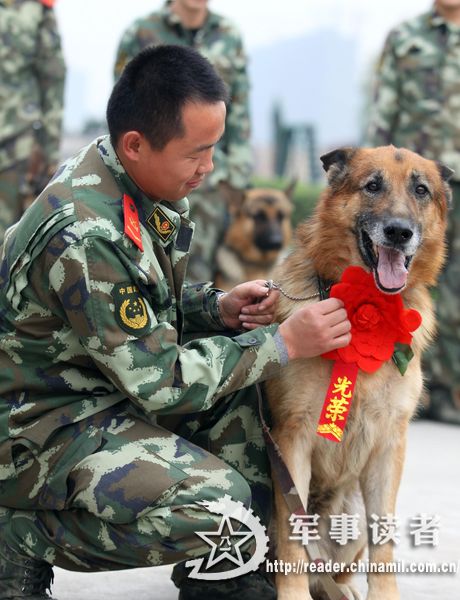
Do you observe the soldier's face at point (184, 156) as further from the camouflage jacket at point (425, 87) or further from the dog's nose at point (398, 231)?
the camouflage jacket at point (425, 87)

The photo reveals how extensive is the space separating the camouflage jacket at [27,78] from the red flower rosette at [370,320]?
3600mm

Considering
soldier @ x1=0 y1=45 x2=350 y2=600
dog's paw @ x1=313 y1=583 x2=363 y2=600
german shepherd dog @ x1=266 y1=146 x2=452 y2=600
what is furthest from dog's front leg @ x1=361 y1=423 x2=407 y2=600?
soldier @ x1=0 y1=45 x2=350 y2=600

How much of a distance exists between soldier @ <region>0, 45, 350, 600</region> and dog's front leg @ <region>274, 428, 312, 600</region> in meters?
0.26

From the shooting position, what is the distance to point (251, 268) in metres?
8.53

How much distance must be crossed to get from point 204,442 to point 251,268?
536 centimetres

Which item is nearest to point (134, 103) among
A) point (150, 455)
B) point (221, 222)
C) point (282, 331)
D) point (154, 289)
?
point (154, 289)

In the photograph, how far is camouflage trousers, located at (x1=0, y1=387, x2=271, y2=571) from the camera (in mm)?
2699

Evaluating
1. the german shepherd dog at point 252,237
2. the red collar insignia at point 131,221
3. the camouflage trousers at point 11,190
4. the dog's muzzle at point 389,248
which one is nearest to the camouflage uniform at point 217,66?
the camouflage trousers at point 11,190

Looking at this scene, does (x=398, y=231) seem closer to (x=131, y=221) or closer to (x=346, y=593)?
(x=131, y=221)

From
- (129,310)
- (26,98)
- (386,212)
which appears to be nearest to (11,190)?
(26,98)

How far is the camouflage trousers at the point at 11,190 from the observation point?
618cm

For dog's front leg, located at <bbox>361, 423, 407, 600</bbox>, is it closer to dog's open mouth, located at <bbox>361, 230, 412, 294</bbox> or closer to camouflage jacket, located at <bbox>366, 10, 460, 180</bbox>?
dog's open mouth, located at <bbox>361, 230, 412, 294</bbox>

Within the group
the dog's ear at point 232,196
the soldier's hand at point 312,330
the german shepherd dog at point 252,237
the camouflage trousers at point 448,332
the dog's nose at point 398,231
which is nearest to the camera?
the soldier's hand at point 312,330

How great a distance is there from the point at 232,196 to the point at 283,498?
196 inches
